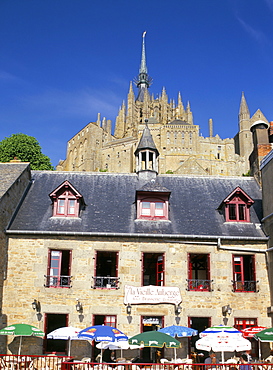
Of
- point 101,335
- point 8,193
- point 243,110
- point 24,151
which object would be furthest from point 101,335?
point 243,110

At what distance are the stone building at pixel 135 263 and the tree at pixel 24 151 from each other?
86.9ft

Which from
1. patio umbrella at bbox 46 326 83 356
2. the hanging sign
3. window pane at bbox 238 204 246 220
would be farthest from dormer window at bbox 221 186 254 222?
patio umbrella at bbox 46 326 83 356

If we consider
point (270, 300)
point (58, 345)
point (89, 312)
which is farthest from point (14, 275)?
point (270, 300)

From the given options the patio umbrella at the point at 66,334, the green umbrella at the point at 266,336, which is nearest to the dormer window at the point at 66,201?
the patio umbrella at the point at 66,334

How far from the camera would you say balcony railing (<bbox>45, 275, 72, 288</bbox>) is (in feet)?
62.7

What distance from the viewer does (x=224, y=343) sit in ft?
49.7

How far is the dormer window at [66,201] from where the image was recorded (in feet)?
68.3

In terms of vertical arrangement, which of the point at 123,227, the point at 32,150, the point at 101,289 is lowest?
the point at 101,289

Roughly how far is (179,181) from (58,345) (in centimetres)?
1114

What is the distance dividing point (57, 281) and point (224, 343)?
7.76 metres

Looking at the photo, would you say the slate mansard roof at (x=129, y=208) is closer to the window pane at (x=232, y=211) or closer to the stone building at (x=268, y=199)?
the window pane at (x=232, y=211)

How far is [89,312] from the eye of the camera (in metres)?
18.8

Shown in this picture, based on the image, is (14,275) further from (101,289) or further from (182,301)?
(182,301)

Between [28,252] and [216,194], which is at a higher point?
[216,194]
